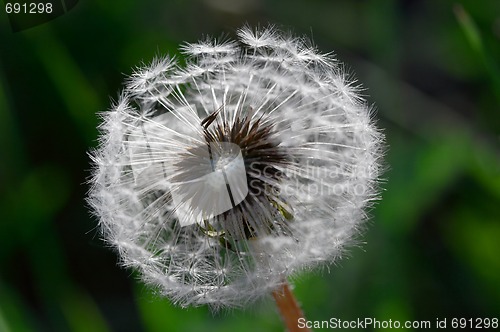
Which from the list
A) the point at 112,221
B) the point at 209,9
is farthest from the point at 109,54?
the point at 112,221

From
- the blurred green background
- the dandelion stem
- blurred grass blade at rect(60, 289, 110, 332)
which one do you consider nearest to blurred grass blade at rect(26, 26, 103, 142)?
the blurred green background

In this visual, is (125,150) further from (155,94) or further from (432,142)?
(432,142)

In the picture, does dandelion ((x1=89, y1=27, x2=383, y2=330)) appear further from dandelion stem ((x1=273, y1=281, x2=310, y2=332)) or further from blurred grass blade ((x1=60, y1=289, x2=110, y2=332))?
blurred grass blade ((x1=60, y1=289, x2=110, y2=332))

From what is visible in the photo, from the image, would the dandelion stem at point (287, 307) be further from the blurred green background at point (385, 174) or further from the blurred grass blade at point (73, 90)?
the blurred grass blade at point (73, 90)

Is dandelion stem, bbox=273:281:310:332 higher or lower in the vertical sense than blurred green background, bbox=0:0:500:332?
lower

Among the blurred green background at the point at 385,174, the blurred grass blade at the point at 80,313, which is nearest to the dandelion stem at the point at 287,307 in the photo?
the blurred green background at the point at 385,174

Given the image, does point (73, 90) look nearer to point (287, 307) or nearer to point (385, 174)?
point (385, 174)
